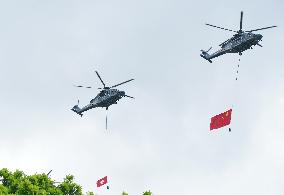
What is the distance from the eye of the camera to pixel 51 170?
41.7m

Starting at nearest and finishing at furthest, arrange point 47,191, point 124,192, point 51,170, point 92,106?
point 124,192
point 47,191
point 51,170
point 92,106

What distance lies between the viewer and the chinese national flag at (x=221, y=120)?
36500mm

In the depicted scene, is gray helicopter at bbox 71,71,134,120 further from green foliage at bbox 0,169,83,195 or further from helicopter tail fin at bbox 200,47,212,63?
green foliage at bbox 0,169,83,195

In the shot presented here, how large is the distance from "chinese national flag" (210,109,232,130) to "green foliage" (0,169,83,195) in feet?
39.6

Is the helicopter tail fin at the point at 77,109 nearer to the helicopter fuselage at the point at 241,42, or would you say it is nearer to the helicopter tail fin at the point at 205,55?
the helicopter tail fin at the point at 205,55

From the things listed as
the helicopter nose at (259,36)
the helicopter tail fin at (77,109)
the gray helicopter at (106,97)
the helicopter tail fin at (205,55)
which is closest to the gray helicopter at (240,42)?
the helicopter nose at (259,36)

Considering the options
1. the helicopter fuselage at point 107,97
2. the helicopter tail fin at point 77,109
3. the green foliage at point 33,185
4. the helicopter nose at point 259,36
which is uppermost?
the helicopter nose at point 259,36

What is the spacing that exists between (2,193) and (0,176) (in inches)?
157

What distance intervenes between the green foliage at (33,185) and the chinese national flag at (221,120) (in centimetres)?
1207

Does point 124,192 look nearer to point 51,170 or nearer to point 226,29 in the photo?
point 51,170

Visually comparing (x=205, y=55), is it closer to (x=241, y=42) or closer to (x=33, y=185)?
(x=241, y=42)

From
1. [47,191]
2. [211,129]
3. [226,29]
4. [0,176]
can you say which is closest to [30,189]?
[47,191]

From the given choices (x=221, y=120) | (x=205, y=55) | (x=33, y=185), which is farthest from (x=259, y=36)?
(x=33, y=185)

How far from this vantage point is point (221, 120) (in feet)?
120
